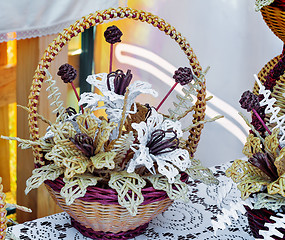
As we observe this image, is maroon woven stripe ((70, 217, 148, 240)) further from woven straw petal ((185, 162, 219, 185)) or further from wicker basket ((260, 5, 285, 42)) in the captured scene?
wicker basket ((260, 5, 285, 42))

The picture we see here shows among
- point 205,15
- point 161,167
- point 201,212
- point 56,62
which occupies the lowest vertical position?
point 201,212

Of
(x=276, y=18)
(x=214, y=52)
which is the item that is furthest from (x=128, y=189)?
(x=214, y=52)

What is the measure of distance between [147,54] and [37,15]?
1.98 feet

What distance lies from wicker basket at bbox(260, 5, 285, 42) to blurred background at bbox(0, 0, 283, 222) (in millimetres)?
611

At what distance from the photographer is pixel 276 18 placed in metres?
0.86

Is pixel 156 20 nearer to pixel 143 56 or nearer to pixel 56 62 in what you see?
pixel 56 62

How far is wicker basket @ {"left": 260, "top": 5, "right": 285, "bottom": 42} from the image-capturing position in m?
0.84

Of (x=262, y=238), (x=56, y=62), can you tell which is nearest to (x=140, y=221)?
(x=262, y=238)

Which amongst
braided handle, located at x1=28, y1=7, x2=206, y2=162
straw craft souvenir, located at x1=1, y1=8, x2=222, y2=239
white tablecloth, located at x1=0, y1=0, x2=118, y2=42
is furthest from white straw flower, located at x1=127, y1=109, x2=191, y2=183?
white tablecloth, located at x1=0, y1=0, x2=118, y2=42

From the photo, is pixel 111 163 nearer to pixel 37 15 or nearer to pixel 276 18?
pixel 276 18

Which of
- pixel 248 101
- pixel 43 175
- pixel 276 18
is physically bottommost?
pixel 43 175

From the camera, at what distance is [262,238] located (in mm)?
689

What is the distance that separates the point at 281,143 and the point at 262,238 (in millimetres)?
160

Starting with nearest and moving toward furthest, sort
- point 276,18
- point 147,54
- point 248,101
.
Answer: point 248,101
point 276,18
point 147,54
